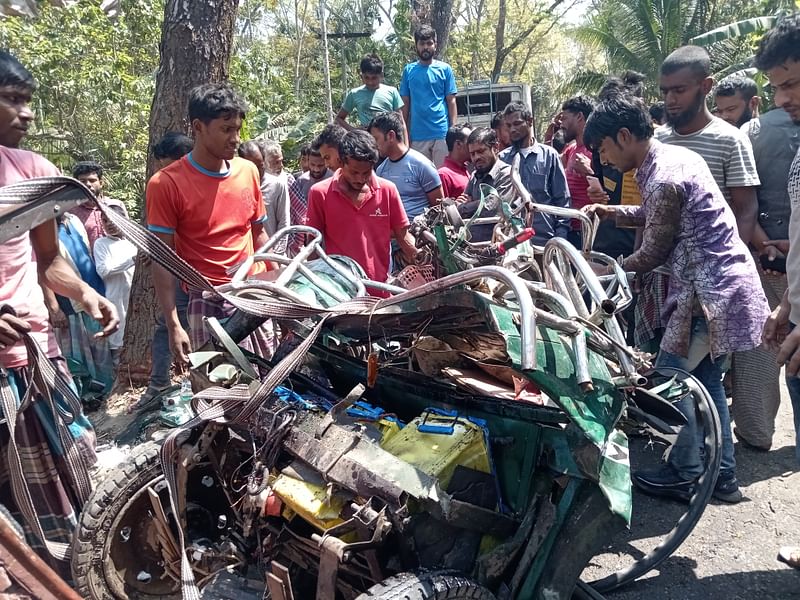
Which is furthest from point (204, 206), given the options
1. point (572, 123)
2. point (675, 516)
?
point (572, 123)

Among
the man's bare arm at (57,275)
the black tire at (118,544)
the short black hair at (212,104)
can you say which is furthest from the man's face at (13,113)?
the black tire at (118,544)

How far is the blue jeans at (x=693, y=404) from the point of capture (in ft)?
12.0

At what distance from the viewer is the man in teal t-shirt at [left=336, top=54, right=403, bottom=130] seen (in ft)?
27.0

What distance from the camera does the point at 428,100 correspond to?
336 inches

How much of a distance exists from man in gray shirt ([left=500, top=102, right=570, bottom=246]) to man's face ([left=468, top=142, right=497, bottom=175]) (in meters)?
0.30

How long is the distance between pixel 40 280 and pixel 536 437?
2416mm

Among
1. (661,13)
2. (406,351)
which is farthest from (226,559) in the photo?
(661,13)

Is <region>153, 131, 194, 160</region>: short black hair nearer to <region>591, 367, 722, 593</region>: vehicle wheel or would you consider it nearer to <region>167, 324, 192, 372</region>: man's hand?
<region>167, 324, 192, 372</region>: man's hand

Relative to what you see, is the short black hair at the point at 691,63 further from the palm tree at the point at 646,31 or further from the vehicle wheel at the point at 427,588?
the palm tree at the point at 646,31

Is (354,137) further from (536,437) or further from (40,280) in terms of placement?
(536,437)

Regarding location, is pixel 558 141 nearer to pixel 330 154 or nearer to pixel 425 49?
pixel 425 49

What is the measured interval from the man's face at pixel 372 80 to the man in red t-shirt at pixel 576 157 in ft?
7.99

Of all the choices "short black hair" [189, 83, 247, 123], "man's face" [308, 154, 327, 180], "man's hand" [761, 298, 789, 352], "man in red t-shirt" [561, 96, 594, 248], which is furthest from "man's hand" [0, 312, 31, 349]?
"man in red t-shirt" [561, 96, 594, 248]

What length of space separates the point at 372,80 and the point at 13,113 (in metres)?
5.84
